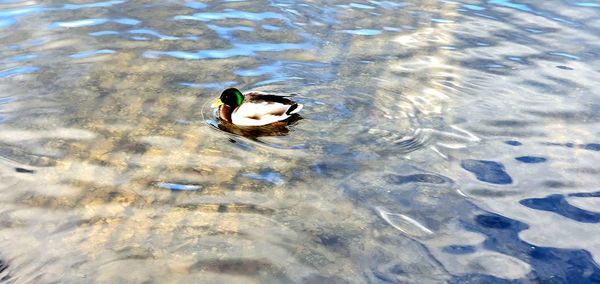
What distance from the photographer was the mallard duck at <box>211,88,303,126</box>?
23.6 feet

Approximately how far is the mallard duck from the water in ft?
0.72

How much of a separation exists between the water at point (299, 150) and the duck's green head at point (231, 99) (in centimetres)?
39

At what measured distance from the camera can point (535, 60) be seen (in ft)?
30.6

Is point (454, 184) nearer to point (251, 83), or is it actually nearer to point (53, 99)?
point (251, 83)

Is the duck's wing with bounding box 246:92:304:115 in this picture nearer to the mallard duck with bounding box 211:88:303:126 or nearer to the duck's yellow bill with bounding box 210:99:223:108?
the mallard duck with bounding box 211:88:303:126

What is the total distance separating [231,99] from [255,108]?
1.00 feet

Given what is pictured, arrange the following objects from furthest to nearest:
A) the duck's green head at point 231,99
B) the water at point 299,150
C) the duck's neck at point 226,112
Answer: the duck's green head at point 231,99
the duck's neck at point 226,112
the water at point 299,150

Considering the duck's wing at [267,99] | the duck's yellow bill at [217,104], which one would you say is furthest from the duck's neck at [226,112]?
the duck's wing at [267,99]

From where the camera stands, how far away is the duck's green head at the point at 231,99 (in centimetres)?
736

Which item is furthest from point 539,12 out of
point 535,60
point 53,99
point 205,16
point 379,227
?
point 53,99

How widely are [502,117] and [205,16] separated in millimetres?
5015

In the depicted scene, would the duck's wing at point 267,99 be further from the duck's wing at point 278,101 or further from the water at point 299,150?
the water at point 299,150

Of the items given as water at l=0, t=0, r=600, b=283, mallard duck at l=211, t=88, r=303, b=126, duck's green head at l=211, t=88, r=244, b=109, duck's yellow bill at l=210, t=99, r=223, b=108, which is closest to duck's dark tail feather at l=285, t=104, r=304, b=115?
mallard duck at l=211, t=88, r=303, b=126

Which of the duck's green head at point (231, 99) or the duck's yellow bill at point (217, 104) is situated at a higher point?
the duck's green head at point (231, 99)
